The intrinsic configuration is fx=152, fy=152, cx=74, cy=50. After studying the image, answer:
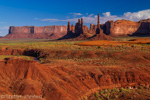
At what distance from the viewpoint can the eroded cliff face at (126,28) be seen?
139 m

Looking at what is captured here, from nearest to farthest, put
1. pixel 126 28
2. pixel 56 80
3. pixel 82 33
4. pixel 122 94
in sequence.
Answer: pixel 122 94
pixel 56 80
pixel 82 33
pixel 126 28

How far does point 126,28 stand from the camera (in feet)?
485

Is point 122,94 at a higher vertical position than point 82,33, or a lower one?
lower

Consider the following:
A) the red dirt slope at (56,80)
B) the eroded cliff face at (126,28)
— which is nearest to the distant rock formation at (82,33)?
the eroded cliff face at (126,28)

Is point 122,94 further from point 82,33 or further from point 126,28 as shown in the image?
point 126,28

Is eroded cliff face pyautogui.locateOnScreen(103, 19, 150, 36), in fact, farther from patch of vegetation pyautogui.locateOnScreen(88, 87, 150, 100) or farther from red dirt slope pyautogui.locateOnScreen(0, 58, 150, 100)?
patch of vegetation pyautogui.locateOnScreen(88, 87, 150, 100)

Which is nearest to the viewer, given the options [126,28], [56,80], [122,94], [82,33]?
[122,94]

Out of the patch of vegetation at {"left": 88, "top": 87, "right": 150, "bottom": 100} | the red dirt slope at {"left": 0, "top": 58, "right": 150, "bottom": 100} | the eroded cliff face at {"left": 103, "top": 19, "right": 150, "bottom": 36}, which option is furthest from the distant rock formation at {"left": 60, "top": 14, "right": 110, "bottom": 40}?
the patch of vegetation at {"left": 88, "top": 87, "right": 150, "bottom": 100}

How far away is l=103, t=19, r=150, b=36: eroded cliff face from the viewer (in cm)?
13888

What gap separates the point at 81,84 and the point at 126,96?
4601 millimetres

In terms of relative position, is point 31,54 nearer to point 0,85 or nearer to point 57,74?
point 57,74

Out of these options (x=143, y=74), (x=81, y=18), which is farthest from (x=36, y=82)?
(x=81, y=18)

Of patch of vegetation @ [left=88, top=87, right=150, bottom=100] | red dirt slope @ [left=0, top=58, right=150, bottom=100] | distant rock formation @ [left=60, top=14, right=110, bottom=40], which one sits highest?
distant rock formation @ [left=60, top=14, right=110, bottom=40]

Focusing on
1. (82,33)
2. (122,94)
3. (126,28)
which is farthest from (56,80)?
(126,28)
